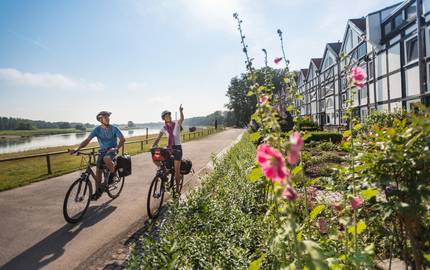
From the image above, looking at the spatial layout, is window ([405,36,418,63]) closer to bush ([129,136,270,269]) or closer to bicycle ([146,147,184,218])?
bush ([129,136,270,269])

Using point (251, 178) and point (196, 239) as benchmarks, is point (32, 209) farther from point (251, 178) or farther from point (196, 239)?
point (251, 178)

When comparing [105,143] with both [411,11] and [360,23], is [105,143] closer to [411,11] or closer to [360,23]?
[411,11]

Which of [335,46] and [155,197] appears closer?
[155,197]

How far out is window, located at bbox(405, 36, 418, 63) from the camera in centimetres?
1691

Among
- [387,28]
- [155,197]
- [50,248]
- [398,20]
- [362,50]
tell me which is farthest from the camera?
[362,50]

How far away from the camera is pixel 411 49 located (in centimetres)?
1747

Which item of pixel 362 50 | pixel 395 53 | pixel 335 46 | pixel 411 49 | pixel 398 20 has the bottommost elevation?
pixel 411 49

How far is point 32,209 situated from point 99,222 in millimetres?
2183

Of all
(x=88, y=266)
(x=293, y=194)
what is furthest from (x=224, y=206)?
→ (x=293, y=194)

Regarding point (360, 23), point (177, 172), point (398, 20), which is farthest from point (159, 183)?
point (360, 23)

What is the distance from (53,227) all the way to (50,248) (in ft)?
3.51

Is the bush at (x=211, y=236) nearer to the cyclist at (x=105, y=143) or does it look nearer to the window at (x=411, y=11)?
the cyclist at (x=105, y=143)

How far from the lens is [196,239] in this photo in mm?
3727

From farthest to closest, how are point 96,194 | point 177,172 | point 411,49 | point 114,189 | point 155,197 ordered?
point 411,49
point 114,189
point 177,172
point 96,194
point 155,197
